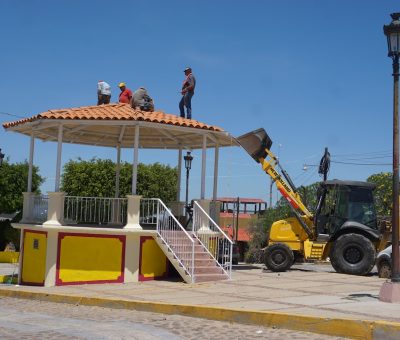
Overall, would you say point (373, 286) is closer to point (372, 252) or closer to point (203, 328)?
point (372, 252)

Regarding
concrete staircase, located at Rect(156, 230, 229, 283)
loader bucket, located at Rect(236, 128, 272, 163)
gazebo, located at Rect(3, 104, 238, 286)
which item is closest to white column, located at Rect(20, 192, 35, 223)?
gazebo, located at Rect(3, 104, 238, 286)

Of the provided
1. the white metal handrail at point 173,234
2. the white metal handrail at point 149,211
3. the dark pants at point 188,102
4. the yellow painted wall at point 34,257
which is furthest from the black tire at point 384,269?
the yellow painted wall at point 34,257

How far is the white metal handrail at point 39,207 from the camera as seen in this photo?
16812 millimetres

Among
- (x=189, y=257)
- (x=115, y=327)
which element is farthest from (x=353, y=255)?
(x=115, y=327)

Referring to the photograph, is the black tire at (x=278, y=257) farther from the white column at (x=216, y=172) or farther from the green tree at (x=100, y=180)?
the green tree at (x=100, y=180)

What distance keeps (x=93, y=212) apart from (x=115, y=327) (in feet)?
28.9

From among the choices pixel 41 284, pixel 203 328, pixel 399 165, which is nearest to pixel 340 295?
pixel 399 165

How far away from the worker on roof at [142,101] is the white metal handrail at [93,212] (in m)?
2.72

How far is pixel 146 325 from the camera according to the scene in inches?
378

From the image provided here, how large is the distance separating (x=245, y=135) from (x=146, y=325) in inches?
418

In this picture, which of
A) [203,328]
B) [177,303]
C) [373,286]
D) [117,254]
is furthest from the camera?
[117,254]

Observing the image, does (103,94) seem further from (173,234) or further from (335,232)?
(335,232)

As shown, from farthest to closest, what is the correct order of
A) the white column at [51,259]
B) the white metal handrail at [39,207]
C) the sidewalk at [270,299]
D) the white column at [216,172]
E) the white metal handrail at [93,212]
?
the white column at [216,172]
the white metal handrail at [93,212]
the white metal handrail at [39,207]
the white column at [51,259]
the sidewalk at [270,299]

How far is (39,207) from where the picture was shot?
55.6 ft
